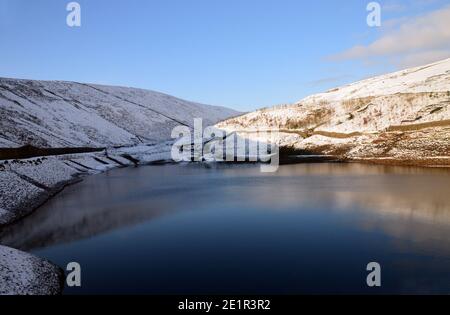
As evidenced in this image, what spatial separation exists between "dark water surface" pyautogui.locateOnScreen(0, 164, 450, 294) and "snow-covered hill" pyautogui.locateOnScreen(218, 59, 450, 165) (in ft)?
68.0

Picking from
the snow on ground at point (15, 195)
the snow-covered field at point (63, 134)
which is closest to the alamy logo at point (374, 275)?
the snow-covered field at point (63, 134)

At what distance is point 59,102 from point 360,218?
362ft

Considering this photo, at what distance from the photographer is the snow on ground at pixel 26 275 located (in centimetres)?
1422

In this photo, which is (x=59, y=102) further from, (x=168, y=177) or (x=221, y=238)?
(x=221, y=238)

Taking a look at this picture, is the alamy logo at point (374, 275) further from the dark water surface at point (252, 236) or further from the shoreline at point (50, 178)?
the shoreline at point (50, 178)

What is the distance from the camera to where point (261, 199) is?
32750mm

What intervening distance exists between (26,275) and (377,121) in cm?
7247

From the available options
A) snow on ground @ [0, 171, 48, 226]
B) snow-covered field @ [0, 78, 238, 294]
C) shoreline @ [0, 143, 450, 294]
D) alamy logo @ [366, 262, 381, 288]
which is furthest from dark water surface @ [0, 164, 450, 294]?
snow-covered field @ [0, 78, 238, 294]

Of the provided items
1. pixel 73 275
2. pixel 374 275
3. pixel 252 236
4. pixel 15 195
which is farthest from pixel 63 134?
pixel 374 275

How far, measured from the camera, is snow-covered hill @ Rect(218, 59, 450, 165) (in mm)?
59656

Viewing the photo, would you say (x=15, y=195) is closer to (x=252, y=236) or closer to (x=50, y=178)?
(x=50, y=178)

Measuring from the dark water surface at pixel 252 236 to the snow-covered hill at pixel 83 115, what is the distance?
37466mm
